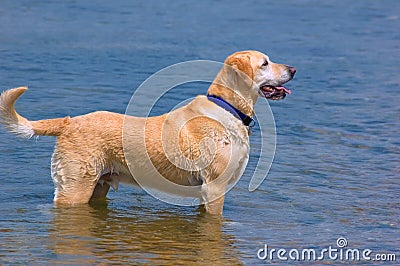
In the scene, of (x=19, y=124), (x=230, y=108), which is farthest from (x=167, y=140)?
(x=19, y=124)

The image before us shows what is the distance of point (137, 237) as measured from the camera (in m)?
7.38

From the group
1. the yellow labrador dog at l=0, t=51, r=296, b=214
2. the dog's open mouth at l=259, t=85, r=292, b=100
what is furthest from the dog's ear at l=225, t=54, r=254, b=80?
the dog's open mouth at l=259, t=85, r=292, b=100

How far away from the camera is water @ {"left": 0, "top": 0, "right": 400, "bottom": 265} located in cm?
735

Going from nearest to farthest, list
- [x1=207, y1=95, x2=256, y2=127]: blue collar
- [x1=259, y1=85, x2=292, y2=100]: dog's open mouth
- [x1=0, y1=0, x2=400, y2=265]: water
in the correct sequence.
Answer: [x1=0, y1=0, x2=400, y2=265]: water → [x1=207, y1=95, x2=256, y2=127]: blue collar → [x1=259, y1=85, x2=292, y2=100]: dog's open mouth

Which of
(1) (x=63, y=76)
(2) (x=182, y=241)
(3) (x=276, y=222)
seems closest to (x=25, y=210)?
(2) (x=182, y=241)

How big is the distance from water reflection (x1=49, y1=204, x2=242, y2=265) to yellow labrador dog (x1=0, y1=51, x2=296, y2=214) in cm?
21

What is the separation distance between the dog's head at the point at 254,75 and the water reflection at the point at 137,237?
1.31 metres

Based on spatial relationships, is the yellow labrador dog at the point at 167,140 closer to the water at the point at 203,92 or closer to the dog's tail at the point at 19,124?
the dog's tail at the point at 19,124

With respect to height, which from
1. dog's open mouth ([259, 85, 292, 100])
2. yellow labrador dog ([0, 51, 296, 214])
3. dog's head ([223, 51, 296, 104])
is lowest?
yellow labrador dog ([0, 51, 296, 214])

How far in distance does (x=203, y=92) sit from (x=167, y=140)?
18.8 feet

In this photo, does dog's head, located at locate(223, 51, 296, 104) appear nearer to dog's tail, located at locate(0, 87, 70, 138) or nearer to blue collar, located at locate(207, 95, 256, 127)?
blue collar, located at locate(207, 95, 256, 127)

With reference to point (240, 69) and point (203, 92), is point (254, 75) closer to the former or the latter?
point (240, 69)

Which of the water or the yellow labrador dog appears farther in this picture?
the yellow labrador dog

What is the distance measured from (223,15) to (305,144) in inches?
359
